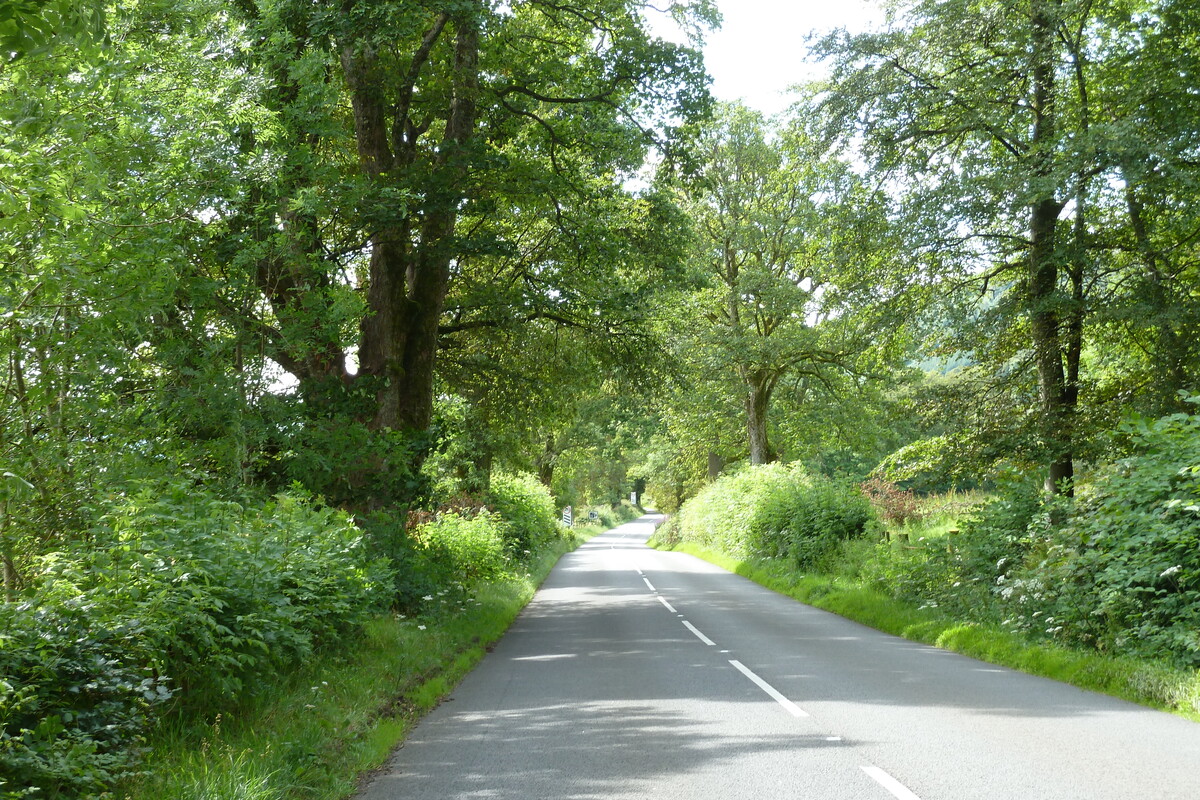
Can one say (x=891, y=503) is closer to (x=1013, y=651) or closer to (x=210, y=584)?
(x=1013, y=651)

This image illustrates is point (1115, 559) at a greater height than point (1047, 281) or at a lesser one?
lesser

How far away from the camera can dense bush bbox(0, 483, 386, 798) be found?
4566 millimetres

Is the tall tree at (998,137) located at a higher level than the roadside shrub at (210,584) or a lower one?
higher

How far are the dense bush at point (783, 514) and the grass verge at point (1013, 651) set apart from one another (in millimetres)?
2513

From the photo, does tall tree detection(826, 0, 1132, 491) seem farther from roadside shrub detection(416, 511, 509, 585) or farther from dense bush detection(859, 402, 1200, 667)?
roadside shrub detection(416, 511, 509, 585)

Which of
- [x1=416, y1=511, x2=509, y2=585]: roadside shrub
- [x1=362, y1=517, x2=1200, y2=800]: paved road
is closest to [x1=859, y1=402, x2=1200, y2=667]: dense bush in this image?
[x1=362, y1=517, x2=1200, y2=800]: paved road

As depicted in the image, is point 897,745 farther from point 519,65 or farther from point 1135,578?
point 519,65

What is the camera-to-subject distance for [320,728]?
22.3 feet

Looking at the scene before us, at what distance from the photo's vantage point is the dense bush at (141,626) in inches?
180

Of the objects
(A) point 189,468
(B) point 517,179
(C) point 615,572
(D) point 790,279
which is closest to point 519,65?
(B) point 517,179

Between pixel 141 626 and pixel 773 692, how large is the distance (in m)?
6.08

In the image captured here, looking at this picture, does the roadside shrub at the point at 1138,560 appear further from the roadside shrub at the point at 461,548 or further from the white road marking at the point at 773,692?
the roadside shrub at the point at 461,548

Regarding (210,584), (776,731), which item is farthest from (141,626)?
(776,731)

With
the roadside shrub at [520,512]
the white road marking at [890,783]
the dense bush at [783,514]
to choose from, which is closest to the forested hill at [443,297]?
the dense bush at [783,514]
